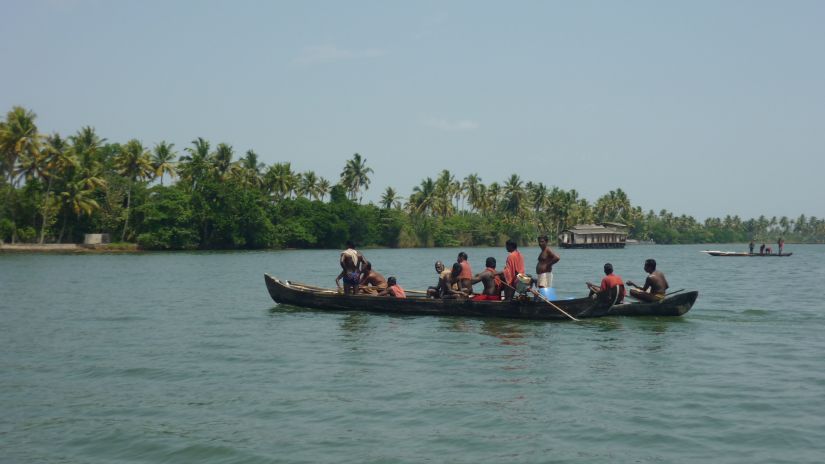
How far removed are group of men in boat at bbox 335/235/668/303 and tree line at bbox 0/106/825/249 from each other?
55.3 m

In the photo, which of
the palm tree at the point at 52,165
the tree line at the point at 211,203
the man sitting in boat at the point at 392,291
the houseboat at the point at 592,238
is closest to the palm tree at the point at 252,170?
the tree line at the point at 211,203

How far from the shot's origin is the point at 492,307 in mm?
19250

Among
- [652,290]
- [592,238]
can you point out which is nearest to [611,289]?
[652,290]

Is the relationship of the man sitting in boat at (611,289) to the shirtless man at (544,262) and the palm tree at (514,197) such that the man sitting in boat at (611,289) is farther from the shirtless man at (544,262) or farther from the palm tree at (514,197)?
the palm tree at (514,197)

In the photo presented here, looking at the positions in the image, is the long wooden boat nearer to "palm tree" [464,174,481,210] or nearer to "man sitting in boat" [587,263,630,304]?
"man sitting in boat" [587,263,630,304]

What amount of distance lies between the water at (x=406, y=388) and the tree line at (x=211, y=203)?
5264 cm

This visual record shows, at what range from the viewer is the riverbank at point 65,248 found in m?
65.1

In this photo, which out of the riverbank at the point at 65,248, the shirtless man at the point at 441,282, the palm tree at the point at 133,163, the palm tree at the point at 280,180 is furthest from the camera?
the palm tree at the point at 280,180

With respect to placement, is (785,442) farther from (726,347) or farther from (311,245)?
(311,245)

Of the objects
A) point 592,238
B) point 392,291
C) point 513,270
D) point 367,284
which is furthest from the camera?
point 592,238

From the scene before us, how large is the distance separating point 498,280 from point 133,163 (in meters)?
67.6

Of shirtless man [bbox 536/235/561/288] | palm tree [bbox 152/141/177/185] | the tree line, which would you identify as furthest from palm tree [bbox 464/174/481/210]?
shirtless man [bbox 536/235/561/288]

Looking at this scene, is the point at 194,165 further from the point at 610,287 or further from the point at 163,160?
the point at 610,287

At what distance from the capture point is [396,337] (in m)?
17.1
